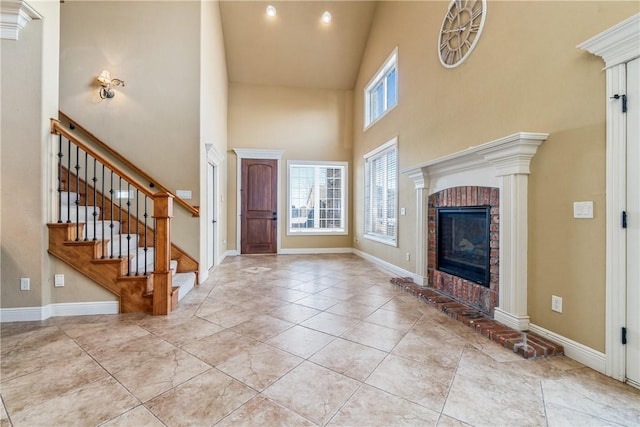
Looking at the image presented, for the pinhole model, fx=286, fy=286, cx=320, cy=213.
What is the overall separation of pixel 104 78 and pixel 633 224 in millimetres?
5668

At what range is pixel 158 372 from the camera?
6.35ft

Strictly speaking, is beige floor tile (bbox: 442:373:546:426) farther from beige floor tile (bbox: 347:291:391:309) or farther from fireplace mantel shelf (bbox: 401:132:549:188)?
fireplace mantel shelf (bbox: 401:132:549:188)

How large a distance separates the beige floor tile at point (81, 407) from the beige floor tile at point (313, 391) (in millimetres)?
825

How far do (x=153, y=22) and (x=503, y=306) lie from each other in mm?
5598

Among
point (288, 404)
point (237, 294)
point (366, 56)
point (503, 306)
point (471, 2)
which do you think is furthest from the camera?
point (366, 56)

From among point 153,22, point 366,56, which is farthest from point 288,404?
point 366,56

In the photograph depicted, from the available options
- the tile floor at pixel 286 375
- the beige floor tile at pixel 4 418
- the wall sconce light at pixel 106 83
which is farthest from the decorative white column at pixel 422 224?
the wall sconce light at pixel 106 83

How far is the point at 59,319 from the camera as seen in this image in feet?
9.50

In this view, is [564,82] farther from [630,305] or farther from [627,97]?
[630,305]

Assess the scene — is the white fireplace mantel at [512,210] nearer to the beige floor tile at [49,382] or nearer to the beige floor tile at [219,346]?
the beige floor tile at [219,346]

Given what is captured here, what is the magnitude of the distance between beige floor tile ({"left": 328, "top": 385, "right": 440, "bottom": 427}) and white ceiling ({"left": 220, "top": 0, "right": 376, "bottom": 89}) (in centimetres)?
683

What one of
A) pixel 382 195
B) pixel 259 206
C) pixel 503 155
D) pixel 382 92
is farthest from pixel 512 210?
pixel 259 206

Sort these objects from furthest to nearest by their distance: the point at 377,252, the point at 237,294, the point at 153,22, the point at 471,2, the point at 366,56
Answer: the point at 366,56, the point at 377,252, the point at 153,22, the point at 237,294, the point at 471,2

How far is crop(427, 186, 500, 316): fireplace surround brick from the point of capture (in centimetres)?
280
